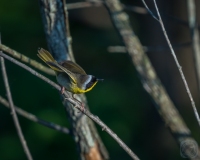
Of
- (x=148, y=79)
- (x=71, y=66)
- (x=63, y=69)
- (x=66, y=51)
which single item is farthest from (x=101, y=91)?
(x=63, y=69)

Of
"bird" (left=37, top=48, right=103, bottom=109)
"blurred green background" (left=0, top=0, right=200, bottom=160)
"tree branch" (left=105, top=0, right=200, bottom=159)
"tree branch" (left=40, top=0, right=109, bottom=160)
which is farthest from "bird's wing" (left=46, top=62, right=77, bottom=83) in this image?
"blurred green background" (left=0, top=0, right=200, bottom=160)

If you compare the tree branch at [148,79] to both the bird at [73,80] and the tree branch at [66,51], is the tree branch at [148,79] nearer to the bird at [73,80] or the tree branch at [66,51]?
the tree branch at [66,51]

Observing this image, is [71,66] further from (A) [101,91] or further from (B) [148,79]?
(A) [101,91]

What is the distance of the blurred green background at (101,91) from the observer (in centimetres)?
704

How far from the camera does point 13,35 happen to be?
892 centimetres

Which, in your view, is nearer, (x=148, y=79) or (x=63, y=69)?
(x=63, y=69)

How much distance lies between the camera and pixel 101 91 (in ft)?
27.5

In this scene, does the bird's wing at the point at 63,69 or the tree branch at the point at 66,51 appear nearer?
the bird's wing at the point at 63,69

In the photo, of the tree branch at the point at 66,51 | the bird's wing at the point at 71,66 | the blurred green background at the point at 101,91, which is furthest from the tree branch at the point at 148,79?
the blurred green background at the point at 101,91

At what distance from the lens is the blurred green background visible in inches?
277

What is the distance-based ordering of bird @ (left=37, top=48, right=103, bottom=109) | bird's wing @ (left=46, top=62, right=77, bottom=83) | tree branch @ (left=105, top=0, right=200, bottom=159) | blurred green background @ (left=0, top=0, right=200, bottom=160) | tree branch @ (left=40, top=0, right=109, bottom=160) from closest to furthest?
bird's wing @ (left=46, top=62, right=77, bottom=83), bird @ (left=37, top=48, right=103, bottom=109), tree branch @ (left=40, top=0, right=109, bottom=160), tree branch @ (left=105, top=0, right=200, bottom=159), blurred green background @ (left=0, top=0, right=200, bottom=160)

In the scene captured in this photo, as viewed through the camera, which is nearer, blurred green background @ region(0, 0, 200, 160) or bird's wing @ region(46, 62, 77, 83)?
bird's wing @ region(46, 62, 77, 83)

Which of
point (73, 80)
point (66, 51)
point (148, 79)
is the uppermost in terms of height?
point (66, 51)

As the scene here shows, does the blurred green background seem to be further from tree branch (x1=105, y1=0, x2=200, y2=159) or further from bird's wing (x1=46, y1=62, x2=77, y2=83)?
bird's wing (x1=46, y1=62, x2=77, y2=83)
